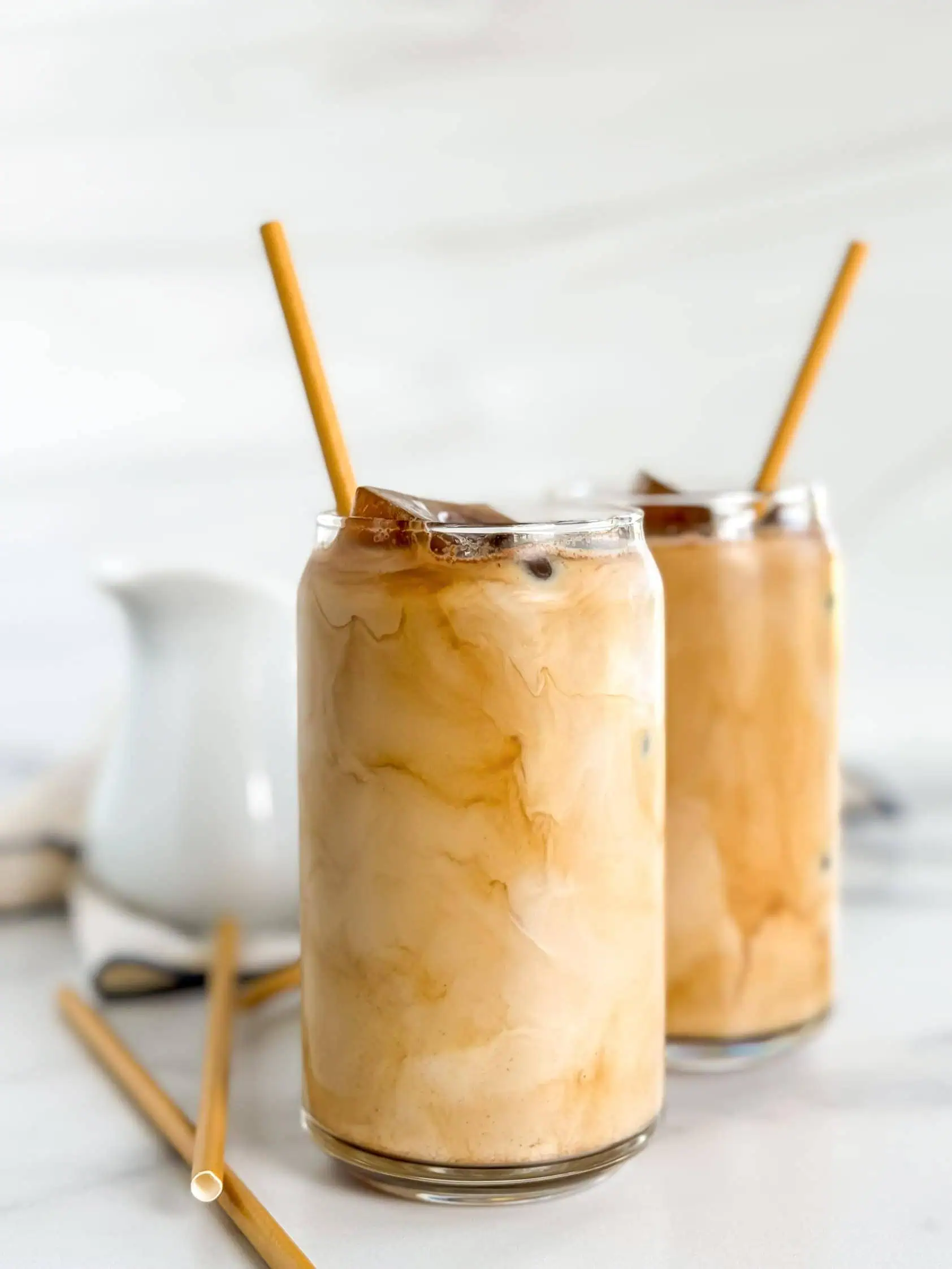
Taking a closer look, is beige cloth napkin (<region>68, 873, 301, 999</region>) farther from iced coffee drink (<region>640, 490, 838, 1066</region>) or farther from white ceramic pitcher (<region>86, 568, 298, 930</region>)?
iced coffee drink (<region>640, 490, 838, 1066</region>)

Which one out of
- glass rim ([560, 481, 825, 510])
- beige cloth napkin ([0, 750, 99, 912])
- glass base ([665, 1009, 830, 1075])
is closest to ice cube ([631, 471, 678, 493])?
glass rim ([560, 481, 825, 510])

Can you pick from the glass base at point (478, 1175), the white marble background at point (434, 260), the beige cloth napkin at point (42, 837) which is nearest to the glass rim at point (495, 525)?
the glass base at point (478, 1175)

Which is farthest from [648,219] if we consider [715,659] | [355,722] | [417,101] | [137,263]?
[355,722]

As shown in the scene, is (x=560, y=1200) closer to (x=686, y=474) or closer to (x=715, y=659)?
(x=715, y=659)

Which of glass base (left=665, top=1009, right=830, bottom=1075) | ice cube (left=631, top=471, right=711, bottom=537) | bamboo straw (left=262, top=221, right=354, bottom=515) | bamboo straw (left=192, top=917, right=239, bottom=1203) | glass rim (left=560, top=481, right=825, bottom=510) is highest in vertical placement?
bamboo straw (left=262, top=221, right=354, bottom=515)

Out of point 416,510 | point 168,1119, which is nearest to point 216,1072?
point 168,1119

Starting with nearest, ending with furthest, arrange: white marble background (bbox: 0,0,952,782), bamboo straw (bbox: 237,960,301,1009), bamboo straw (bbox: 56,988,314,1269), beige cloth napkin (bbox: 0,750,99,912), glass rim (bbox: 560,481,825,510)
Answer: bamboo straw (bbox: 56,988,314,1269)
glass rim (bbox: 560,481,825,510)
bamboo straw (bbox: 237,960,301,1009)
beige cloth napkin (bbox: 0,750,99,912)
white marble background (bbox: 0,0,952,782)
